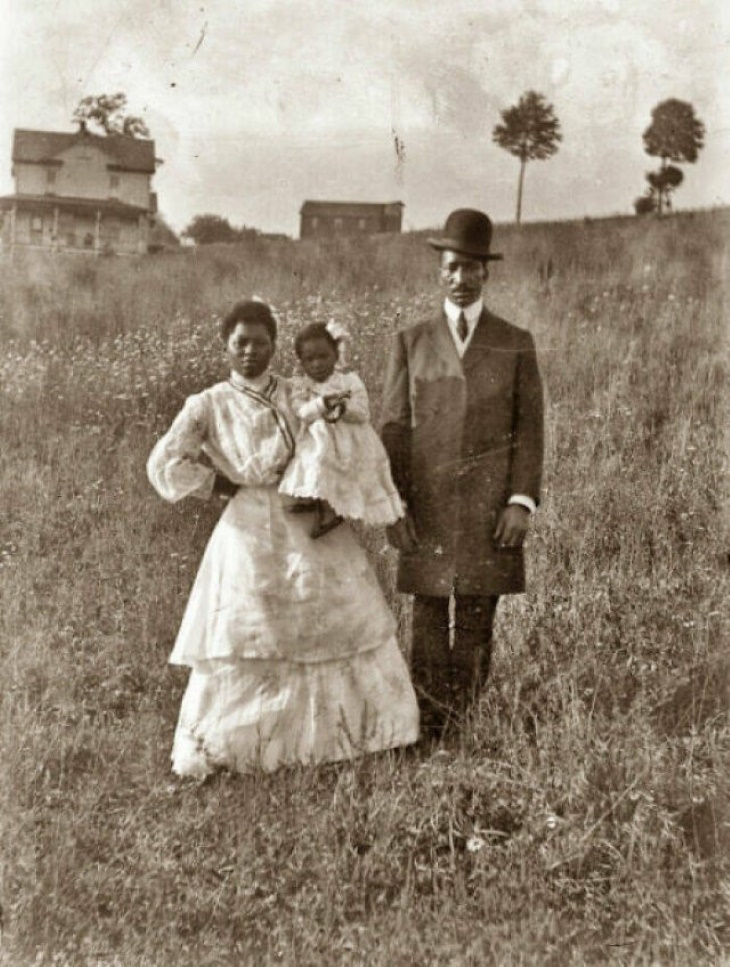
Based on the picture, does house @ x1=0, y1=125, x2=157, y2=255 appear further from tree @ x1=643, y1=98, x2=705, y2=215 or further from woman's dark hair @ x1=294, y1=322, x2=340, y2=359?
tree @ x1=643, y1=98, x2=705, y2=215

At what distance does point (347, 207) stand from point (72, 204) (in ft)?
8.94

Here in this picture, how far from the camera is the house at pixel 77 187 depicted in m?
5.09

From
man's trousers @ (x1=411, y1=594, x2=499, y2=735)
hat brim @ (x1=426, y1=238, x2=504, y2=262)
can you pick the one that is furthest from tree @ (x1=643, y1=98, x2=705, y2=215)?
man's trousers @ (x1=411, y1=594, x2=499, y2=735)

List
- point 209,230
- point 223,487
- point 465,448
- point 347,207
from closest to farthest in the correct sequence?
point 223,487 < point 465,448 < point 347,207 < point 209,230

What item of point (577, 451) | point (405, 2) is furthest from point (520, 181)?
point (577, 451)

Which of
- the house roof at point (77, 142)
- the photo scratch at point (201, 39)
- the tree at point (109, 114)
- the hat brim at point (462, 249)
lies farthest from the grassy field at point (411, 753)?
the photo scratch at point (201, 39)

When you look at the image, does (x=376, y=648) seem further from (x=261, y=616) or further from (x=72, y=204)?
(x=72, y=204)

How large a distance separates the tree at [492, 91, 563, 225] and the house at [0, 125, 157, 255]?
1.87 m

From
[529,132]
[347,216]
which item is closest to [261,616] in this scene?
[529,132]

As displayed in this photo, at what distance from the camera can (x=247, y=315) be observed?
345 cm

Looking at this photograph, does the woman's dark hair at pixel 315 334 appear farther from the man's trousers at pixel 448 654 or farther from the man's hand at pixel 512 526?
the man's trousers at pixel 448 654

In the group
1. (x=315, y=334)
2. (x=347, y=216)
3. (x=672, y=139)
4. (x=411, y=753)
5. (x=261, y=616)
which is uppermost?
(x=672, y=139)

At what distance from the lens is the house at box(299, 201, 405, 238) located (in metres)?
5.10

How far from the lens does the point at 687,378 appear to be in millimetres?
6477
